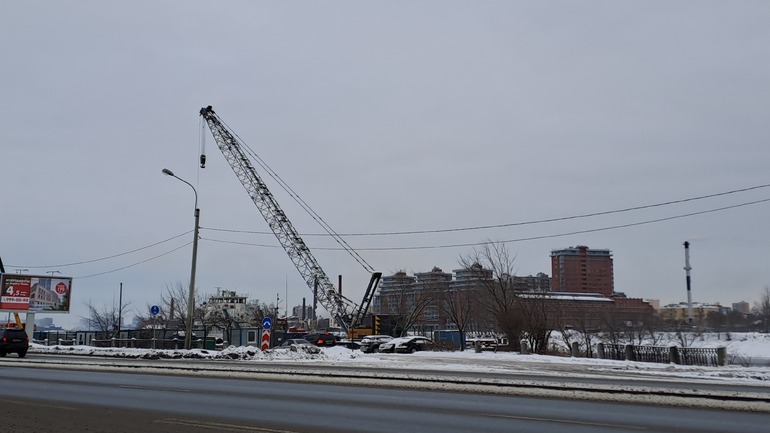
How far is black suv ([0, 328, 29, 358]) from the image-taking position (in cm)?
3528

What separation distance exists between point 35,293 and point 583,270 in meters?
155

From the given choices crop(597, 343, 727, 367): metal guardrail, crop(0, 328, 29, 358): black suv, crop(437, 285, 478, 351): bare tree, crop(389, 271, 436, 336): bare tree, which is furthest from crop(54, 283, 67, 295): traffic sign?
crop(597, 343, 727, 367): metal guardrail

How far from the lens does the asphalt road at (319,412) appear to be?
35.4ft

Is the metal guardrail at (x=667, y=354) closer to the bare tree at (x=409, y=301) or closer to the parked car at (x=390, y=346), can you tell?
the parked car at (x=390, y=346)

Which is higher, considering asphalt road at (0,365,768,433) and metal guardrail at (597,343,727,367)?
asphalt road at (0,365,768,433)

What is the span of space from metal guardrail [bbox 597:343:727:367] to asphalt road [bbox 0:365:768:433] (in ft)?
79.8

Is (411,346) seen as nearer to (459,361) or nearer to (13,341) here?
(459,361)

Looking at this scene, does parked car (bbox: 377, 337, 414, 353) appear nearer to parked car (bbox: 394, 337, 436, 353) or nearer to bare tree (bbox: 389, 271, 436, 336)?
parked car (bbox: 394, 337, 436, 353)

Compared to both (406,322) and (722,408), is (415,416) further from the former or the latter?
(406,322)

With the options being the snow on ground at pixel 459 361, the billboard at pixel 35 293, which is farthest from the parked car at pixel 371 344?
the billboard at pixel 35 293

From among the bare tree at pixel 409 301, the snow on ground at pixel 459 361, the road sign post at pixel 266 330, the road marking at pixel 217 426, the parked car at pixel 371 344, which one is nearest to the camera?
the road marking at pixel 217 426

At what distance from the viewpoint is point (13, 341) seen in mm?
35438

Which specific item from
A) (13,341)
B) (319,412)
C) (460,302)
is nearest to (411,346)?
(13,341)

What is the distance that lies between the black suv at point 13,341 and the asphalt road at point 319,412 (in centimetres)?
2065
